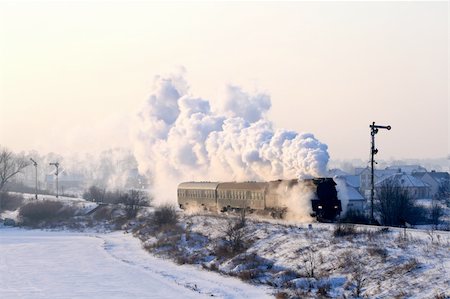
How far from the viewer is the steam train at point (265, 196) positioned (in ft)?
131

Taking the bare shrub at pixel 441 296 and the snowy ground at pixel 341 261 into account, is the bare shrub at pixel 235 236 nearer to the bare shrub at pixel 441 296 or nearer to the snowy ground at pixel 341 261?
the snowy ground at pixel 341 261

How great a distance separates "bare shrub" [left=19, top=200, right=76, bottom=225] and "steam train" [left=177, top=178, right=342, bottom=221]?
29.0m

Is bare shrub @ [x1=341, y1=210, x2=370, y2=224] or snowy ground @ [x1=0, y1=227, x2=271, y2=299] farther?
bare shrub @ [x1=341, y1=210, x2=370, y2=224]

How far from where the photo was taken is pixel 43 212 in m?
84.6

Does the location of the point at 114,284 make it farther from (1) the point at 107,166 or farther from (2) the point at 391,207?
(1) the point at 107,166

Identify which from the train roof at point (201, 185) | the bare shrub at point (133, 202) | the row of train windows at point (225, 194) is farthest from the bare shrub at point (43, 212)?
the train roof at point (201, 185)

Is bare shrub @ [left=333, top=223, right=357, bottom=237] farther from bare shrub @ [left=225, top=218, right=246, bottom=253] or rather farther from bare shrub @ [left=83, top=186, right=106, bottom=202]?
bare shrub @ [left=83, top=186, right=106, bottom=202]

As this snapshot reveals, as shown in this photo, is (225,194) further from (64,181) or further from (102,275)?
(64,181)

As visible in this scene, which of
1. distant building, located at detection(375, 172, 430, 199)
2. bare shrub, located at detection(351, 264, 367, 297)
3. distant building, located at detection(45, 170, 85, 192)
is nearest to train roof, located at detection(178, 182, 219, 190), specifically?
bare shrub, located at detection(351, 264, 367, 297)

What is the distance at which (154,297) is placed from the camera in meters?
29.3

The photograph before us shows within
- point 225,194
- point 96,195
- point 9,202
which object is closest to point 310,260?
point 225,194

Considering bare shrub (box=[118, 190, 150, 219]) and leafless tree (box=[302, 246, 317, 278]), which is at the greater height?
leafless tree (box=[302, 246, 317, 278])

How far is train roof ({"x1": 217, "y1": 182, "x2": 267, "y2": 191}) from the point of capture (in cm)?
4613

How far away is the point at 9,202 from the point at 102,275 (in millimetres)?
68761
